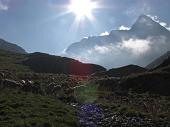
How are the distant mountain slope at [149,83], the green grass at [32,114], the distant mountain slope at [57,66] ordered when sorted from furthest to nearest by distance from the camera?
the distant mountain slope at [57,66]
the distant mountain slope at [149,83]
the green grass at [32,114]

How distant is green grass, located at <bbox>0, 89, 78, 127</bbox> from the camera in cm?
2573

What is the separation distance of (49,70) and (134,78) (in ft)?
348

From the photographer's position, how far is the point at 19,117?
27453mm

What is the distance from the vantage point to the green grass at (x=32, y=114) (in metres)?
25.7

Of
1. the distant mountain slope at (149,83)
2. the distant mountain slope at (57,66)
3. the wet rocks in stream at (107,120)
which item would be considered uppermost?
the distant mountain slope at (57,66)

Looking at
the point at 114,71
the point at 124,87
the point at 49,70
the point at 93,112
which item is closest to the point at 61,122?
the point at 93,112

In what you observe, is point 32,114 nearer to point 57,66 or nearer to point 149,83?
point 149,83

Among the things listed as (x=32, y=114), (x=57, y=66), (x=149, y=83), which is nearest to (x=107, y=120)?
(x=32, y=114)

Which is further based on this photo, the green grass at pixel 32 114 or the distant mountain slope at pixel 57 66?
the distant mountain slope at pixel 57 66

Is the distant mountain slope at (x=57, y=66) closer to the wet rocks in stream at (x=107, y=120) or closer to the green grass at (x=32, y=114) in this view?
the green grass at (x=32, y=114)

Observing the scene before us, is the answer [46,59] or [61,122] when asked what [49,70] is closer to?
[46,59]

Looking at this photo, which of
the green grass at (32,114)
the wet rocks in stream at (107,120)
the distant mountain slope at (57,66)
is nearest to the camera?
the green grass at (32,114)

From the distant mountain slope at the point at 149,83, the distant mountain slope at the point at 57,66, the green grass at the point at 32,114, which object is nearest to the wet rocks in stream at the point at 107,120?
the green grass at the point at 32,114

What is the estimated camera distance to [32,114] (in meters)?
28.5
